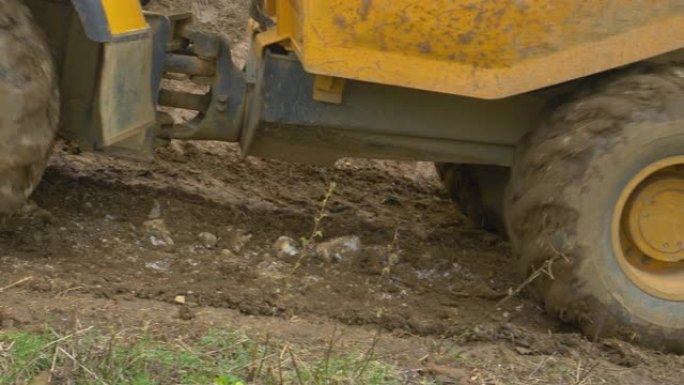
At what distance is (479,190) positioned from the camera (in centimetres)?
630

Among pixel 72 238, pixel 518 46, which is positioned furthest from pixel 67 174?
pixel 518 46

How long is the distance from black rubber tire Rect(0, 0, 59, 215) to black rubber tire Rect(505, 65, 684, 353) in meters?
1.74

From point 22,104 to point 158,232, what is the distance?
109 centimetres

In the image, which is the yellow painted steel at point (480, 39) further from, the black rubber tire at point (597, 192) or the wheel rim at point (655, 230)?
the wheel rim at point (655, 230)

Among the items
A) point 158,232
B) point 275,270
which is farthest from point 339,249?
point 158,232

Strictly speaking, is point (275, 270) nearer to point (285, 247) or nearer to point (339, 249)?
point (285, 247)

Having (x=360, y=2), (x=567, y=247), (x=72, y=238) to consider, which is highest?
(x=360, y=2)

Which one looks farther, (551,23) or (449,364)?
(551,23)

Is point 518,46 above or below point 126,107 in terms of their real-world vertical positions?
above


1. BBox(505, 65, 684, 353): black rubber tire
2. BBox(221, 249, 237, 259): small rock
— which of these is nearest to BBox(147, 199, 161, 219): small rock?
BBox(221, 249, 237, 259): small rock

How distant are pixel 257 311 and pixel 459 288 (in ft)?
3.51

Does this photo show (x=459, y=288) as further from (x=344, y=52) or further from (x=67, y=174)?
(x=67, y=174)

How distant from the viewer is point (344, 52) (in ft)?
15.5

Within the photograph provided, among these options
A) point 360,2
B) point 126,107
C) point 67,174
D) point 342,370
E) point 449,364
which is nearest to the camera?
point 342,370
